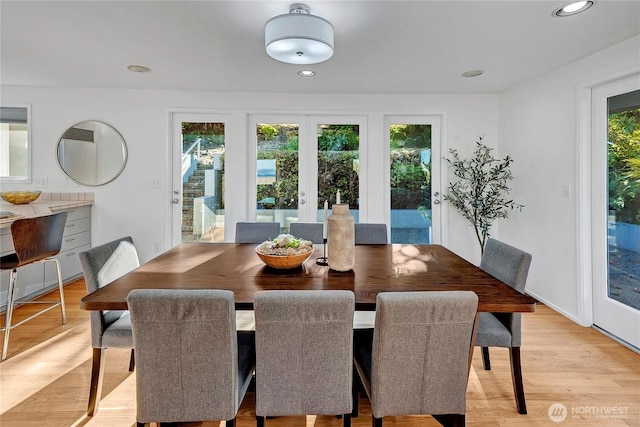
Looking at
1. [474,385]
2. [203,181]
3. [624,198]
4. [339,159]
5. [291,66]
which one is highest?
[291,66]

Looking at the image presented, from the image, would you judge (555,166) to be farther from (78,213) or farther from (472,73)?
(78,213)

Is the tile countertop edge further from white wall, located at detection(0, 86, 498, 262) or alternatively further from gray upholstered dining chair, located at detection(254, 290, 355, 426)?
gray upholstered dining chair, located at detection(254, 290, 355, 426)

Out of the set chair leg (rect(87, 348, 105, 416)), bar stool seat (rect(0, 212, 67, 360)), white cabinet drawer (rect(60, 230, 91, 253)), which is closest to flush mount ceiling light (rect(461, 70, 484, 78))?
chair leg (rect(87, 348, 105, 416))

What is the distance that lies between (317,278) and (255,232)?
1.26 meters

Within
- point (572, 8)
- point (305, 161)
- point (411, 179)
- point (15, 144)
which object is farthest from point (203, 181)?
point (572, 8)

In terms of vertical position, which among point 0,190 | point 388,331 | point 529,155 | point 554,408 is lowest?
point 554,408

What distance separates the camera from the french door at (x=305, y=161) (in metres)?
4.21

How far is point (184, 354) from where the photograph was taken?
49.0 inches

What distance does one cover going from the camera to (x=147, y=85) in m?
3.81

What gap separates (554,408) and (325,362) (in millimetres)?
1463

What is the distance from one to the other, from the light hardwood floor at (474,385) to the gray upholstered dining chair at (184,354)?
0.55 m

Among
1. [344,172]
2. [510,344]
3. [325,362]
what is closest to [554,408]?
[510,344]

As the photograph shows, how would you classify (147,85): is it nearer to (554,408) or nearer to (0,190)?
(0,190)

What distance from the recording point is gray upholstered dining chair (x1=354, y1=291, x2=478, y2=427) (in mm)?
1212
